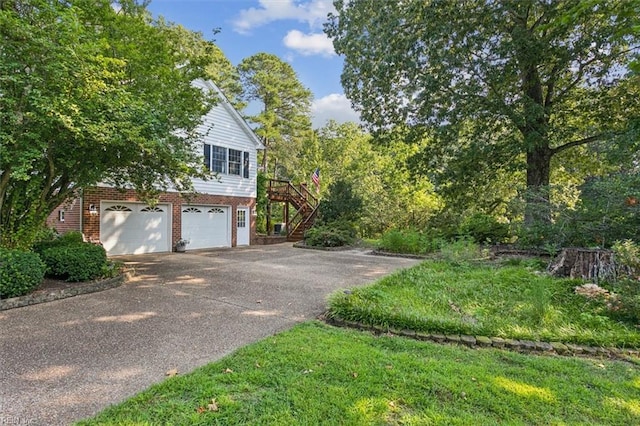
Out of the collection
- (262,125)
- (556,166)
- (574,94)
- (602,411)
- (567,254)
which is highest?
(262,125)

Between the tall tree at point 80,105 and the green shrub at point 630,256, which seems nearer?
the tall tree at point 80,105

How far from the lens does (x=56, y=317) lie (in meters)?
4.67

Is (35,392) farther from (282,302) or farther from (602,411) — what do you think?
(602,411)

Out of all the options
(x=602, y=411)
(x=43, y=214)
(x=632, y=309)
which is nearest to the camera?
(x=602, y=411)

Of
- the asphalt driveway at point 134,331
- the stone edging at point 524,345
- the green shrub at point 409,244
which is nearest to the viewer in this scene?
the asphalt driveway at point 134,331

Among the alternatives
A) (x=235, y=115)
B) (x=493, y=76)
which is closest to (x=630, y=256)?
(x=493, y=76)

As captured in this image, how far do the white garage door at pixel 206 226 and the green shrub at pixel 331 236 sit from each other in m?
3.45

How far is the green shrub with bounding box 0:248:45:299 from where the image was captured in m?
5.13

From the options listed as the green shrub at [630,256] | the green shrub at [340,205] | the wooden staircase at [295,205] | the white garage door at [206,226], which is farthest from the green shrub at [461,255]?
the white garage door at [206,226]

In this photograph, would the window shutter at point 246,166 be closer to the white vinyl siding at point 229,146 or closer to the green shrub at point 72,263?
the white vinyl siding at point 229,146

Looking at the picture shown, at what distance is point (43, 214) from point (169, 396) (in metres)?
5.93

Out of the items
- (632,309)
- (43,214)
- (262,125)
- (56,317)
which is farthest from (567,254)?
(262,125)

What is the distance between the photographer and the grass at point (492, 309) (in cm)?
416

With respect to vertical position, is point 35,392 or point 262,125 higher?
point 262,125
